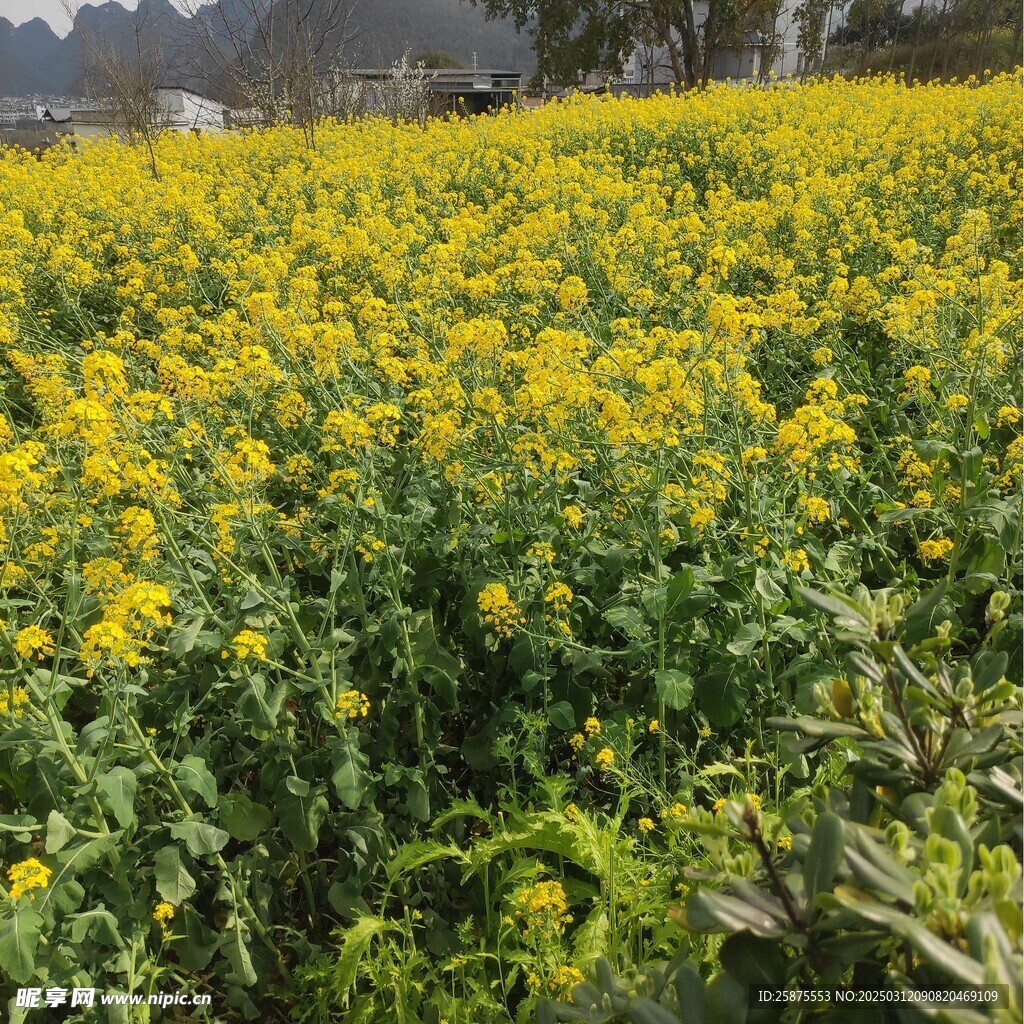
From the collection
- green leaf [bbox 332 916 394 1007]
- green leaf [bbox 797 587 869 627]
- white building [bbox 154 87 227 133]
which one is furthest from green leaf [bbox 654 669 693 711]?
white building [bbox 154 87 227 133]

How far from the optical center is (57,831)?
6.31 ft

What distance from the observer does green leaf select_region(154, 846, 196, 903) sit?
2.03 metres

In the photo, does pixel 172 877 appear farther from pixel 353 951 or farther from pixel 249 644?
pixel 249 644

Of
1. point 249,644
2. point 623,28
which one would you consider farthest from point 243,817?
point 623,28

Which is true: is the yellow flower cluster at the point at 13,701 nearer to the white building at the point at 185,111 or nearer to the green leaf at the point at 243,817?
the green leaf at the point at 243,817

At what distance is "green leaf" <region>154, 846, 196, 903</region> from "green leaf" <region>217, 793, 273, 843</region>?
15 centimetres

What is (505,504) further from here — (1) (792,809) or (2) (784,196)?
(2) (784,196)

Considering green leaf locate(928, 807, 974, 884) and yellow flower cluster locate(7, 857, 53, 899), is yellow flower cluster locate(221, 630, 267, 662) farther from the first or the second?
green leaf locate(928, 807, 974, 884)

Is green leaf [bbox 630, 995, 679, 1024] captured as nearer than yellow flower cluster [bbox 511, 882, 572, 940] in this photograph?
Yes

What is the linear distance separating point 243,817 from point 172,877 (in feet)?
0.73

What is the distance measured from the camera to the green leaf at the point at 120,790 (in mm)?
1922

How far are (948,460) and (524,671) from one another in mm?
1629

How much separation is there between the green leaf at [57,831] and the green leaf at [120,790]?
3.8 inches

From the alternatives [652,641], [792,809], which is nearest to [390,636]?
[652,641]
